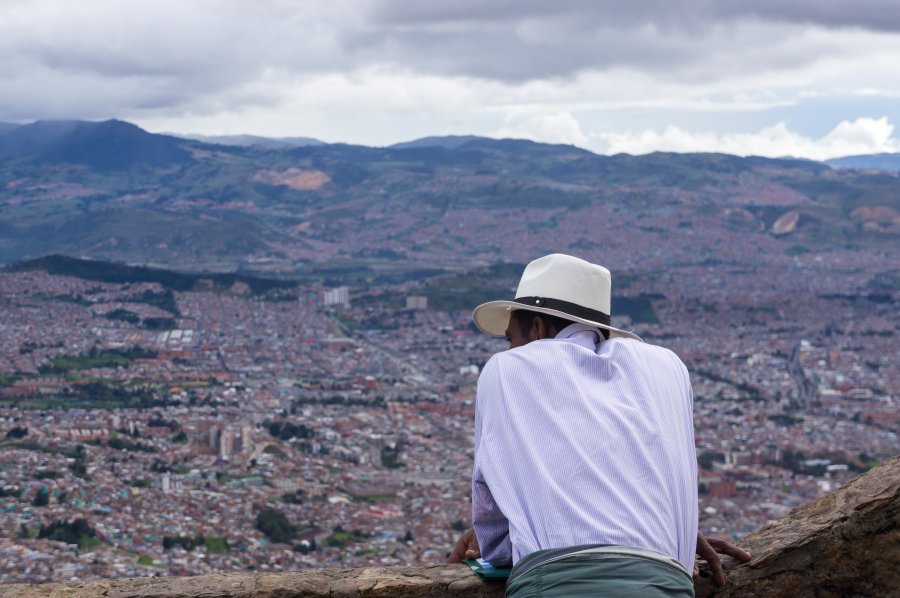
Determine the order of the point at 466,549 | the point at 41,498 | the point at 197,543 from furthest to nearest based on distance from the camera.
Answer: the point at 41,498
the point at 197,543
the point at 466,549

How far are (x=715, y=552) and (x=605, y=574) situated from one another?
39.1 inches

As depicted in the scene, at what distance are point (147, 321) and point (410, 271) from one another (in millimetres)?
24973

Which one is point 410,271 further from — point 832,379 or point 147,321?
point 832,379

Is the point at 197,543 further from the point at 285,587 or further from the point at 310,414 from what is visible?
the point at 285,587

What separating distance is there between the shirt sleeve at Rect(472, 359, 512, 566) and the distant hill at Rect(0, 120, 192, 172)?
123780mm

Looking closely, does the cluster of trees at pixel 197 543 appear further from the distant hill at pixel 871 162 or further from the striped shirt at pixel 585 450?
the distant hill at pixel 871 162

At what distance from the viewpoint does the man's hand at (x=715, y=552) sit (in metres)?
3.07

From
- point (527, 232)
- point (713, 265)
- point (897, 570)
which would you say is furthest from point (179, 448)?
point (527, 232)

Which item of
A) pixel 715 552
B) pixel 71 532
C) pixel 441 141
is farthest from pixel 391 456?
pixel 441 141

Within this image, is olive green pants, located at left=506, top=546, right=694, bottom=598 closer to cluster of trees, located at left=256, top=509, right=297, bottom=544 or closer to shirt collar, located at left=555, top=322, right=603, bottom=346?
shirt collar, located at left=555, top=322, right=603, bottom=346

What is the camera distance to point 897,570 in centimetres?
323

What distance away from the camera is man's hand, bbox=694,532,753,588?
10.1 feet

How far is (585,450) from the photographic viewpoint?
242cm

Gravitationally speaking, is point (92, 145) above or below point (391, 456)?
above
